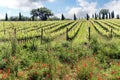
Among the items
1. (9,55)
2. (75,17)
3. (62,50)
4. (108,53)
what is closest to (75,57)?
(62,50)

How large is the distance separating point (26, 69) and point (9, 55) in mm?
1580

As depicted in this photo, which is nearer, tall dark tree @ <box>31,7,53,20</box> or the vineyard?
the vineyard

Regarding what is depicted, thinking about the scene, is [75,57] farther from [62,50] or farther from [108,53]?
[108,53]

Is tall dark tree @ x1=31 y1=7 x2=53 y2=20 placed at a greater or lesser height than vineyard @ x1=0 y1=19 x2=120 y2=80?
greater

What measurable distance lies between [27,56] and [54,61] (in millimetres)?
2541

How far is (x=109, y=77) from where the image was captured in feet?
39.8

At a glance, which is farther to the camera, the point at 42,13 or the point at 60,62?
the point at 42,13

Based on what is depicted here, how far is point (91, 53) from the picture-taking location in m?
18.1

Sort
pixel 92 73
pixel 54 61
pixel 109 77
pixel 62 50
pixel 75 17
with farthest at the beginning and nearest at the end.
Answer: pixel 75 17 < pixel 62 50 < pixel 54 61 < pixel 92 73 < pixel 109 77

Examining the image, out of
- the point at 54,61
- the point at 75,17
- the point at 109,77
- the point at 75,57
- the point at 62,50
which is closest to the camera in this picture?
the point at 109,77

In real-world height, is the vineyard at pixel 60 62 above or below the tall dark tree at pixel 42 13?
below

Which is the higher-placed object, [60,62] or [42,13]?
[42,13]

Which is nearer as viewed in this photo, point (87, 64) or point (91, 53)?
point (87, 64)

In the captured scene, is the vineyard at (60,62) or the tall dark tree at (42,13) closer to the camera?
the vineyard at (60,62)
